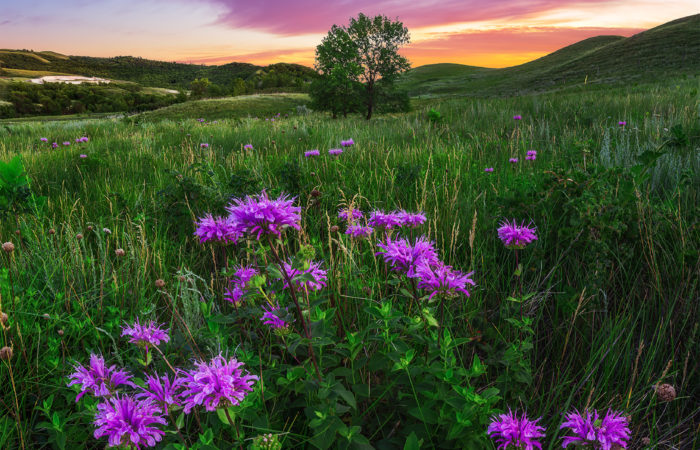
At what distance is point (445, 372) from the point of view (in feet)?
4.03

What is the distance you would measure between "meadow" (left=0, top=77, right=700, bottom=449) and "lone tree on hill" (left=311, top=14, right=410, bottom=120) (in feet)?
77.6

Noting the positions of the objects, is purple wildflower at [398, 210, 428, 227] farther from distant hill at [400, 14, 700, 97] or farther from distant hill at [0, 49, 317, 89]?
distant hill at [0, 49, 317, 89]

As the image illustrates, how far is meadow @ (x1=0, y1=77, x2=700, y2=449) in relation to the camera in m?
1.28

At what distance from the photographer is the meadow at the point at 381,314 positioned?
1280mm

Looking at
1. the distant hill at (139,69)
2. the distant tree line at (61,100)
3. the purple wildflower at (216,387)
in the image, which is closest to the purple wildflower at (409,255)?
the purple wildflower at (216,387)

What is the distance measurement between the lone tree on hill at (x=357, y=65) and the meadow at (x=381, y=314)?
Result: 2366cm

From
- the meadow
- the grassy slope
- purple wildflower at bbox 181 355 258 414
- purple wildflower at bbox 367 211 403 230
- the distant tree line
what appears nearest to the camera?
purple wildflower at bbox 181 355 258 414

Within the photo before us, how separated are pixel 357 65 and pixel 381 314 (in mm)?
28386

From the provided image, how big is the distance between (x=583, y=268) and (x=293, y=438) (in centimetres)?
183

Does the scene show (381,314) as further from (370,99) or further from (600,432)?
(370,99)

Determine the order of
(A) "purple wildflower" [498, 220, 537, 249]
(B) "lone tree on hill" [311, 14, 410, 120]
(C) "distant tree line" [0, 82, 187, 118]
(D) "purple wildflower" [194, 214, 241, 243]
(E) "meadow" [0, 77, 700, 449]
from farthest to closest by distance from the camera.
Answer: (C) "distant tree line" [0, 82, 187, 118]
(B) "lone tree on hill" [311, 14, 410, 120]
(A) "purple wildflower" [498, 220, 537, 249]
(D) "purple wildflower" [194, 214, 241, 243]
(E) "meadow" [0, 77, 700, 449]

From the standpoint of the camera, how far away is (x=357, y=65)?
27.2 metres

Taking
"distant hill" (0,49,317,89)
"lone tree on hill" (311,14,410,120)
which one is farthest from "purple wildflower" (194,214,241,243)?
"distant hill" (0,49,317,89)

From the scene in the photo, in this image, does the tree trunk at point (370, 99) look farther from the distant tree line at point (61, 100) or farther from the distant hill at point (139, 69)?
the distant hill at point (139, 69)
